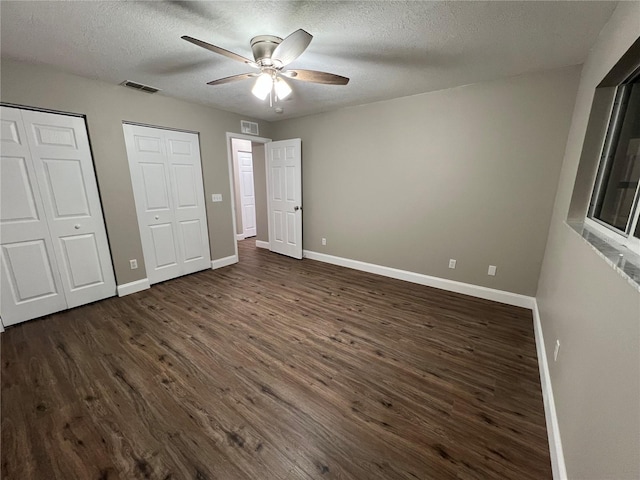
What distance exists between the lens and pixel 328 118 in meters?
3.85

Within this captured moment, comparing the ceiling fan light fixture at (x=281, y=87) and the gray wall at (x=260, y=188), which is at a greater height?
the ceiling fan light fixture at (x=281, y=87)

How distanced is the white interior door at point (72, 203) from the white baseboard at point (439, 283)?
3002mm

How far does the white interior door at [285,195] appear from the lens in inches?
165

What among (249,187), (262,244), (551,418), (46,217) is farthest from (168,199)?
(551,418)

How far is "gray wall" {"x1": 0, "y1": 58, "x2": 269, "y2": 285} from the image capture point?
2320 mm

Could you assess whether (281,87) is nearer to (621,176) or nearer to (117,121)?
(117,121)

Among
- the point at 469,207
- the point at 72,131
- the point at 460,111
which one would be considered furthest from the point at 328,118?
the point at 72,131

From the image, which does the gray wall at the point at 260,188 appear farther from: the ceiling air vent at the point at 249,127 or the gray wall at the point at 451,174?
the gray wall at the point at 451,174

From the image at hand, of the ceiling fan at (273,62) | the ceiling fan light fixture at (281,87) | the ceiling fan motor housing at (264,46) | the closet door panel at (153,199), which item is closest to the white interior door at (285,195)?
the closet door panel at (153,199)

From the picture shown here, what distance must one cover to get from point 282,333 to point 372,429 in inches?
44.5

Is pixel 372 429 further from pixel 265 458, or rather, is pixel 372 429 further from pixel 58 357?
pixel 58 357

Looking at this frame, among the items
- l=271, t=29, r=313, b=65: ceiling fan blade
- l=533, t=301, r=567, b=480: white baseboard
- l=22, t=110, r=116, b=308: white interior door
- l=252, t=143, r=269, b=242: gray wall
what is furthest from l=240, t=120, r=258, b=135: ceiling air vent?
l=533, t=301, r=567, b=480: white baseboard

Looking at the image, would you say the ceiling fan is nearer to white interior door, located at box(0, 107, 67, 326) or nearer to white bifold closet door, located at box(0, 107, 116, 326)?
white bifold closet door, located at box(0, 107, 116, 326)

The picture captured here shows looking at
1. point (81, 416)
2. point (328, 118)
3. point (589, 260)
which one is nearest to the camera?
point (589, 260)
